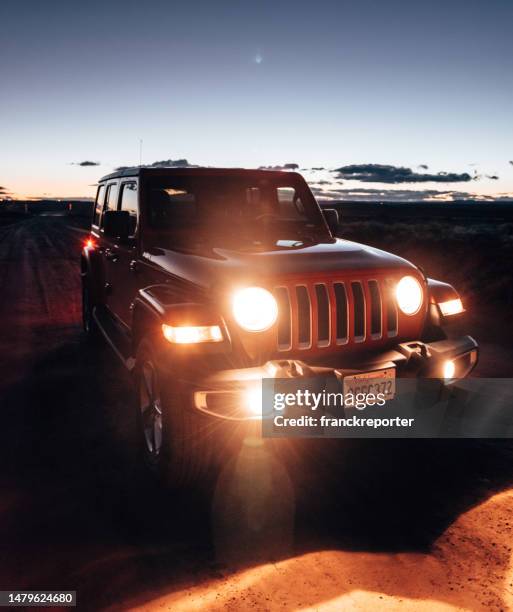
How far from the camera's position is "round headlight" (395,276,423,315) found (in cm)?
378

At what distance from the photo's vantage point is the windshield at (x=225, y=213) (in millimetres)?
4582

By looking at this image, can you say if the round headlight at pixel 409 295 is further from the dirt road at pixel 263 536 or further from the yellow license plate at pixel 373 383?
the dirt road at pixel 263 536

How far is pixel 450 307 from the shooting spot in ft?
13.4

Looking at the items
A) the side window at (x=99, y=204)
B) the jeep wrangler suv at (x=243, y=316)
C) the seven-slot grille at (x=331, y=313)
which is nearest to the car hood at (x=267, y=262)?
the jeep wrangler suv at (x=243, y=316)

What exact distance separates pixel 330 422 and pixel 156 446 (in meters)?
1.30

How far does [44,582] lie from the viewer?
2.75m

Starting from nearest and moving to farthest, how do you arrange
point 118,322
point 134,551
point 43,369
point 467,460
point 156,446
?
1. point 134,551
2. point 156,446
3. point 467,460
4. point 118,322
5. point 43,369

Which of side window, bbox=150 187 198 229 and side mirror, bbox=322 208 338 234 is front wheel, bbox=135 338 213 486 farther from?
side mirror, bbox=322 208 338 234

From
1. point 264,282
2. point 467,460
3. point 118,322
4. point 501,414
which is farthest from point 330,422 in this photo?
point 118,322

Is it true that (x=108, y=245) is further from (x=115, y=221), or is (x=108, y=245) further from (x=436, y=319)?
(x=436, y=319)

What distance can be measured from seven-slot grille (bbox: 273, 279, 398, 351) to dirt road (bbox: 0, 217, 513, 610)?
106 cm

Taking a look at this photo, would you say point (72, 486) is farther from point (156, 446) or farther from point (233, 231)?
point (233, 231)

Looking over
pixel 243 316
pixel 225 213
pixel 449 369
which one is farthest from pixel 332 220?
pixel 243 316

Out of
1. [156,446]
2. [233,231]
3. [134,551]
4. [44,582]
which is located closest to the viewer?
[44,582]
